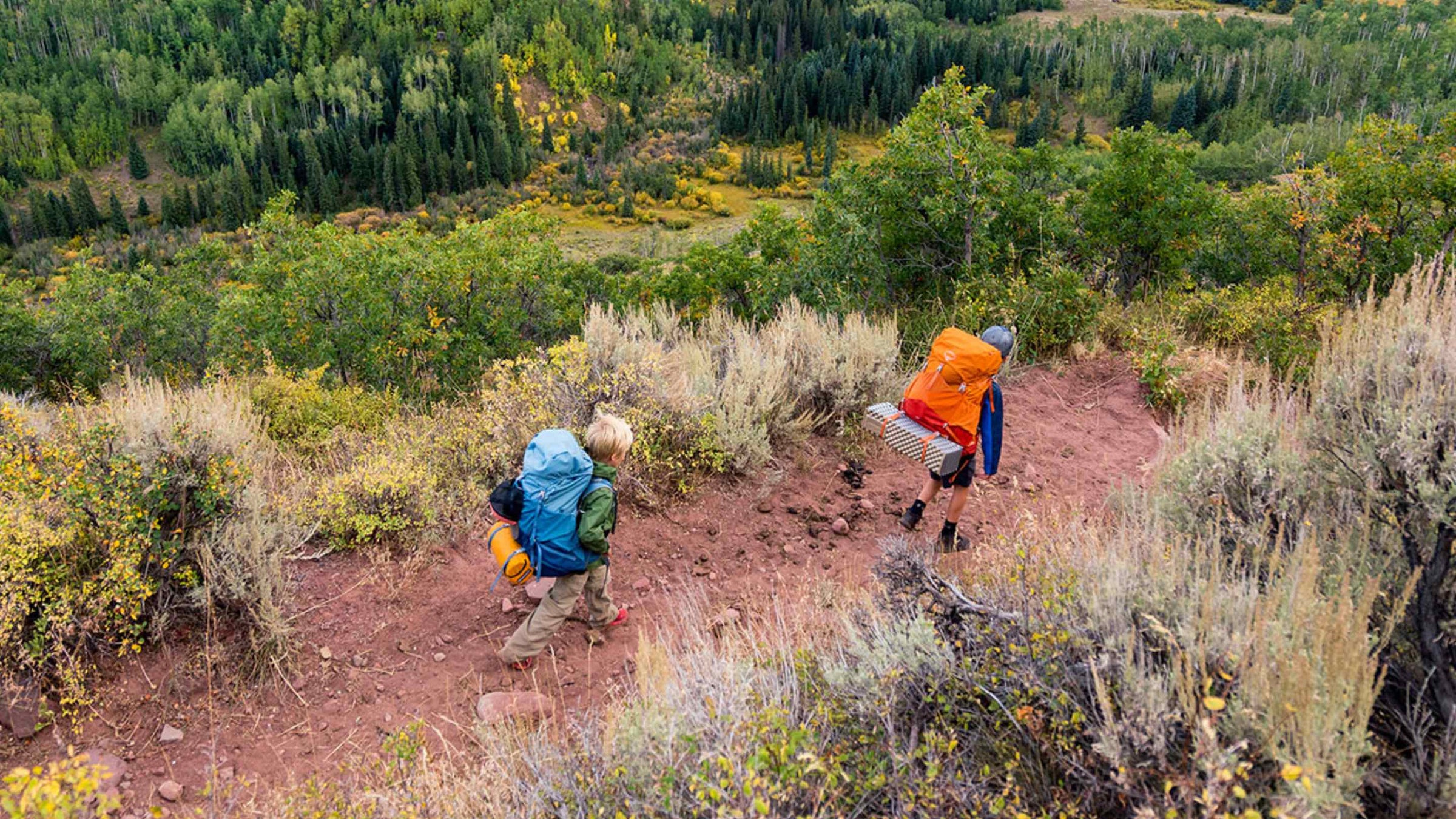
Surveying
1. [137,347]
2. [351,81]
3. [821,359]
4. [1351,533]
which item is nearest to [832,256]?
[821,359]

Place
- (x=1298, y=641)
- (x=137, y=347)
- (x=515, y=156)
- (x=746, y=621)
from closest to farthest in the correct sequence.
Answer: (x=1298, y=641) < (x=746, y=621) < (x=137, y=347) < (x=515, y=156)

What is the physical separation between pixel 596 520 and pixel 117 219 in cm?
10747

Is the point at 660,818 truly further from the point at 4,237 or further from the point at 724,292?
the point at 4,237

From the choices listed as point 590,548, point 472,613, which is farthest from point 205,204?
point 590,548

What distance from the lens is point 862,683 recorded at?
282cm

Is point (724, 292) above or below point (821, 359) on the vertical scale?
below

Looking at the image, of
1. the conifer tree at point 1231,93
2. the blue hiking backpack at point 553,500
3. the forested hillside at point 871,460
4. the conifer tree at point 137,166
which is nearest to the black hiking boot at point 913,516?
the forested hillside at point 871,460

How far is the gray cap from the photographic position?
4.89 m

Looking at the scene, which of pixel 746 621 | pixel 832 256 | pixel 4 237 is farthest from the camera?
pixel 4 237

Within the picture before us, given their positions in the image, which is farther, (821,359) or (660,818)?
(821,359)

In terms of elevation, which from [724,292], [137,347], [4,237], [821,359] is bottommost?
[4,237]

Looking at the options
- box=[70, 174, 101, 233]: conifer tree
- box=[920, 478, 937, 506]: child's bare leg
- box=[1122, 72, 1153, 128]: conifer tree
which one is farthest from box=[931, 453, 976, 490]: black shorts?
box=[70, 174, 101, 233]: conifer tree

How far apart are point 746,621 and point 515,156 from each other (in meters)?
102

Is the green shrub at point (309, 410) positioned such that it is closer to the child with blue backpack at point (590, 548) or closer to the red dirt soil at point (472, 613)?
the red dirt soil at point (472, 613)
